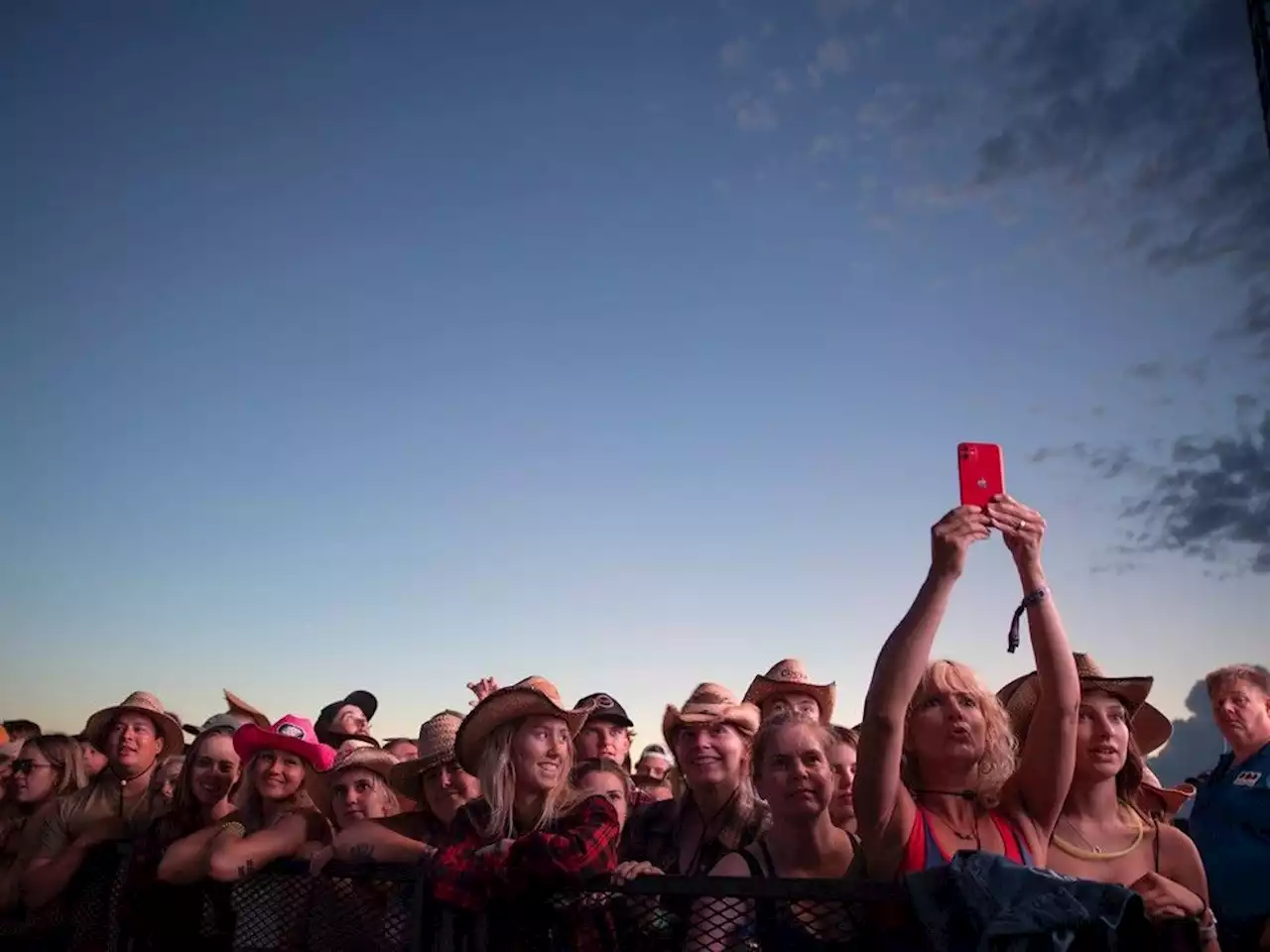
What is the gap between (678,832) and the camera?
4734 mm

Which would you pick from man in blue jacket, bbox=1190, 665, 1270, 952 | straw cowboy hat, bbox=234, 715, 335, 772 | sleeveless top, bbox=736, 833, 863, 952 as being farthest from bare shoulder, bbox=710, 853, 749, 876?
straw cowboy hat, bbox=234, 715, 335, 772

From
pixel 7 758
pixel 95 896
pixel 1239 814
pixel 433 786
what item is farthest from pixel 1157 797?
pixel 7 758

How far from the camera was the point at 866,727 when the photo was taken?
2959 mm

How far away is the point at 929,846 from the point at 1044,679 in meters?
0.68

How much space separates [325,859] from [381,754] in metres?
1.88

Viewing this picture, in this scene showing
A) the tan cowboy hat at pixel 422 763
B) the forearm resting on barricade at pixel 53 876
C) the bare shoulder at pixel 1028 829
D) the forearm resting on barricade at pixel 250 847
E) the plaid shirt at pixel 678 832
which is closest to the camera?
the bare shoulder at pixel 1028 829

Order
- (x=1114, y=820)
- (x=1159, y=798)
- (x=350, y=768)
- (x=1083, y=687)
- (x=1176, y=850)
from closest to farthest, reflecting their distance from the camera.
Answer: (x=1176, y=850) → (x=1114, y=820) → (x=1083, y=687) → (x=1159, y=798) → (x=350, y=768)

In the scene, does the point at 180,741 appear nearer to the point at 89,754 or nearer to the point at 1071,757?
the point at 89,754

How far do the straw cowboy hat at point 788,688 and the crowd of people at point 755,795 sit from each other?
0.06 ft

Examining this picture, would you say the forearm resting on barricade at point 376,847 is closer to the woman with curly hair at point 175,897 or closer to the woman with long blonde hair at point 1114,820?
the woman with curly hair at point 175,897

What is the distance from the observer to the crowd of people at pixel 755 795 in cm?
302

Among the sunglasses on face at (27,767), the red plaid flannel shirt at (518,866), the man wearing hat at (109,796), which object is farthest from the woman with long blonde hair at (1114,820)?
the sunglasses on face at (27,767)

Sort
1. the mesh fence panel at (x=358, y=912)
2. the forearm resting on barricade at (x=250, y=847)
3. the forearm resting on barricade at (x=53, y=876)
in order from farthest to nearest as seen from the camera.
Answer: the forearm resting on barricade at (x=53, y=876) → the forearm resting on barricade at (x=250, y=847) → the mesh fence panel at (x=358, y=912)

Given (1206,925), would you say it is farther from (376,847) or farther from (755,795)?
(376,847)
